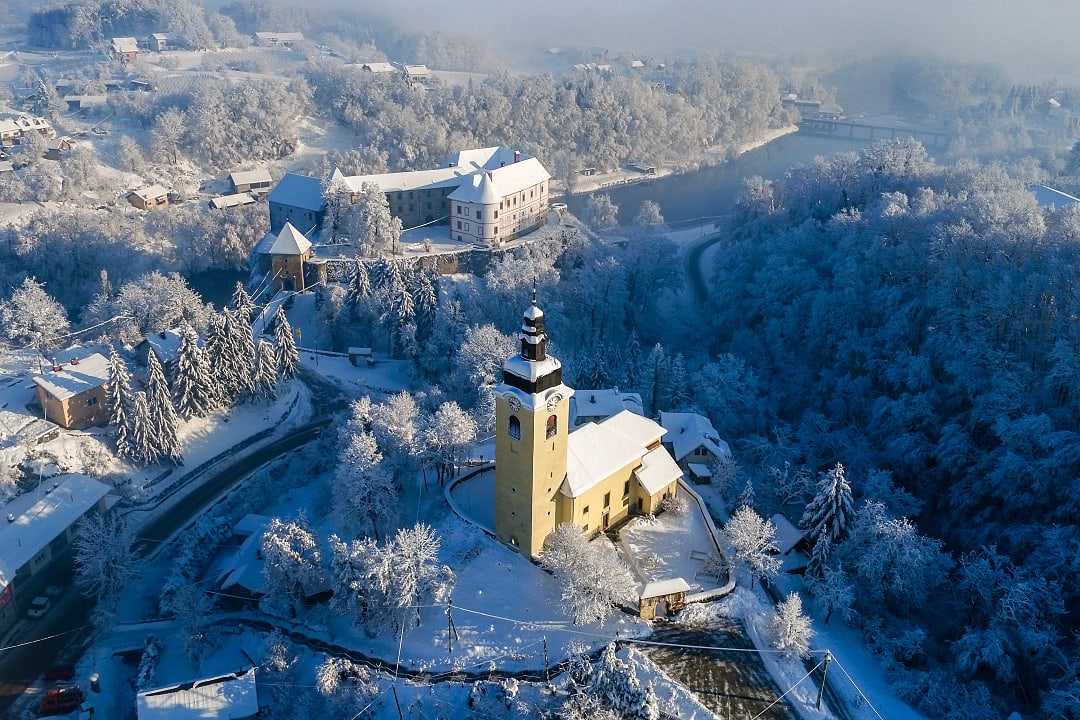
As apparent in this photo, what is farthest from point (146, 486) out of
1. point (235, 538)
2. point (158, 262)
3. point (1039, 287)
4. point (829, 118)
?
point (829, 118)

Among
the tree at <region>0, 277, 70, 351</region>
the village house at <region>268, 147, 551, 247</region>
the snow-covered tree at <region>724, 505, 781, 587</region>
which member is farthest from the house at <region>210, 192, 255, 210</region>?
the snow-covered tree at <region>724, 505, 781, 587</region>

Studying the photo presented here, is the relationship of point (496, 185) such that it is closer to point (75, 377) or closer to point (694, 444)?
point (694, 444)

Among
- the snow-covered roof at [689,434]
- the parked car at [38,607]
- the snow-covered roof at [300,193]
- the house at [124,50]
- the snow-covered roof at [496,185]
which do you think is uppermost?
the house at [124,50]

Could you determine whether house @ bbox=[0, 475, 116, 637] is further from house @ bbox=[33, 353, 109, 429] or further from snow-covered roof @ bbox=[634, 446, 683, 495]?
snow-covered roof @ bbox=[634, 446, 683, 495]

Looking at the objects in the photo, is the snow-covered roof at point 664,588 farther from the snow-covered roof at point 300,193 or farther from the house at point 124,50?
the house at point 124,50

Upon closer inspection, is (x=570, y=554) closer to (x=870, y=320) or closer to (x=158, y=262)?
(x=870, y=320)

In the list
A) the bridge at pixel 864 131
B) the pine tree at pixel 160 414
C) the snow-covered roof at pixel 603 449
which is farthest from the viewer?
the bridge at pixel 864 131

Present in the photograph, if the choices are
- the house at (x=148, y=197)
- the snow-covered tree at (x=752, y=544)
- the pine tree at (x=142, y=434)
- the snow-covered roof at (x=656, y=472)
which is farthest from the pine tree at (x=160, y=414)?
the house at (x=148, y=197)
